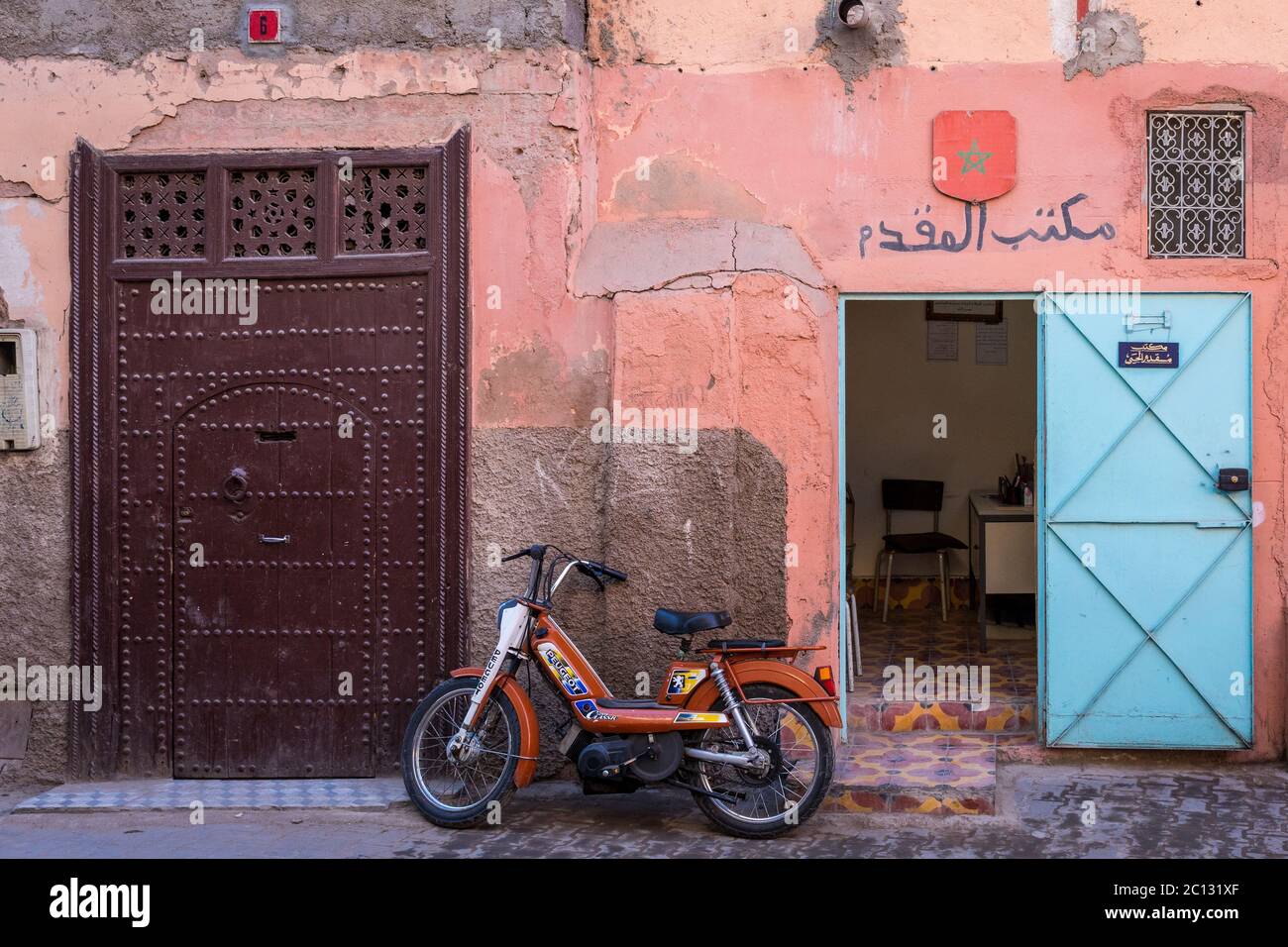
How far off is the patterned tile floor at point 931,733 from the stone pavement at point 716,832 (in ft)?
0.34

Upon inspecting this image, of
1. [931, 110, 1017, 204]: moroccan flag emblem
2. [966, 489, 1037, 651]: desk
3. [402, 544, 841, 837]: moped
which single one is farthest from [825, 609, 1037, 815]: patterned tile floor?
[931, 110, 1017, 204]: moroccan flag emblem

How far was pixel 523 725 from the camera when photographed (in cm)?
591

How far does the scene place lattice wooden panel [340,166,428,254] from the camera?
6668 mm

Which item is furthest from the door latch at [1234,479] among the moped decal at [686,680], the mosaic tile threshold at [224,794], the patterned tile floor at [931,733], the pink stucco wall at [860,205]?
the mosaic tile threshold at [224,794]

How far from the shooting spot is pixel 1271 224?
6512 millimetres

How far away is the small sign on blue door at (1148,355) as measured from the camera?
6523 millimetres

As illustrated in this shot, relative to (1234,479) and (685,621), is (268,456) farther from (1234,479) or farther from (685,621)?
(1234,479)

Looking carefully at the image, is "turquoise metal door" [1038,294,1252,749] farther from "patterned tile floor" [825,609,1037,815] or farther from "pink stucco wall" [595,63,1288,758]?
"patterned tile floor" [825,609,1037,815]

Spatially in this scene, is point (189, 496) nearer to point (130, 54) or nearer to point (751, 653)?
point (130, 54)

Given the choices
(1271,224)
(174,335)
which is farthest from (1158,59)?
(174,335)

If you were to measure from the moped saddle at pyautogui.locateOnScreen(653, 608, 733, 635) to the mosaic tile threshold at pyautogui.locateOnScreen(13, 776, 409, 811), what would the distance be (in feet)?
5.00

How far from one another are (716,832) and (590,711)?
763 millimetres

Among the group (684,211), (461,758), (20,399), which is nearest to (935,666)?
(684,211)

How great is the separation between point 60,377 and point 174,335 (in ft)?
2.01
